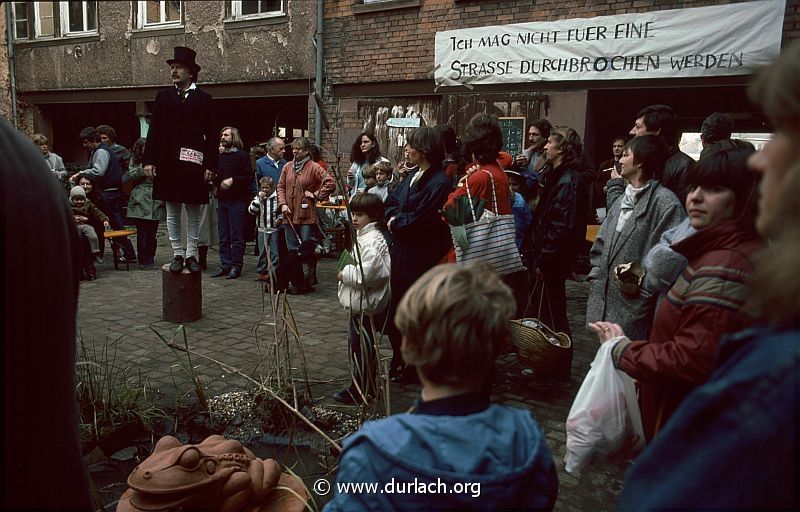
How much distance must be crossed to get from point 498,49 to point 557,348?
676 centimetres

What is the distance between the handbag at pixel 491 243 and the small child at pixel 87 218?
19.8 ft

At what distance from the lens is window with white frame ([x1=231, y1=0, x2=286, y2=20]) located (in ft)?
40.7

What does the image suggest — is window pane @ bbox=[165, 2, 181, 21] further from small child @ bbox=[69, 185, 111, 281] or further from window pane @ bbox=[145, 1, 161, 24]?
small child @ bbox=[69, 185, 111, 281]

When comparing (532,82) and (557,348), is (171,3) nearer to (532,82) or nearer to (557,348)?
(532,82)

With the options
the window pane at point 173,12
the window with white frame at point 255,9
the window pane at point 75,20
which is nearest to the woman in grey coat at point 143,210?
the window with white frame at point 255,9

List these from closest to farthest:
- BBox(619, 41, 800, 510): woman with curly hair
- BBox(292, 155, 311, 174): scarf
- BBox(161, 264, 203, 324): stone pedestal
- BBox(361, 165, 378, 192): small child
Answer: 1. BBox(619, 41, 800, 510): woman with curly hair
2. BBox(161, 264, 203, 324): stone pedestal
3. BBox(292, 155, 311, 174): scarf
4. BBox(361, 165, 378, 192): small child

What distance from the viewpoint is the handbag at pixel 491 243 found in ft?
13.4

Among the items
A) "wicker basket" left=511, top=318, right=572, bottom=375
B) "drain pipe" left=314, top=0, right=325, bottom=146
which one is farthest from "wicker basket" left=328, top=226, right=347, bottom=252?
"wicker basket" left=511, top=318, right=572, bottom=375

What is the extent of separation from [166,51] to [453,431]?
563 inches

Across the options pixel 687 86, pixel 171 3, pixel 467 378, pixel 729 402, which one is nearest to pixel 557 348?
pixel 467 378

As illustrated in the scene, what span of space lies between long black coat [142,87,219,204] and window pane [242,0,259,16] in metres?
7.27

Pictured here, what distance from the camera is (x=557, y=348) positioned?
429cm

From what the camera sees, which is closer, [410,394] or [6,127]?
[6,127]

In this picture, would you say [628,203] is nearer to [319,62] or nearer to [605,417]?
[605,417]
